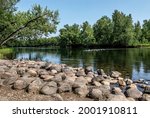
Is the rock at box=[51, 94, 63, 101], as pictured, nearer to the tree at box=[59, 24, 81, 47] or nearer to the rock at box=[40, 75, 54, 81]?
the rock at box=[40, 75, 54, 81]

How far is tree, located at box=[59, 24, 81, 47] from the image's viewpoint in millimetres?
151125

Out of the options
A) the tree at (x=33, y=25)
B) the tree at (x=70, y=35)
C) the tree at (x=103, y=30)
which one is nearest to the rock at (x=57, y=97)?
the tree at (x=33, y=25)

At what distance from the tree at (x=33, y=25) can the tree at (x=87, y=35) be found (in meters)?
93.8

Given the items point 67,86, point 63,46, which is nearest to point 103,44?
point 63,46

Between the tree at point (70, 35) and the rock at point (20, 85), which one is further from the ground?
the tree at point (70, 35)

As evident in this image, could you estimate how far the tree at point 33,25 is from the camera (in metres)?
45.8

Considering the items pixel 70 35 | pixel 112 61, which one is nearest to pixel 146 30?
pixel 70 35

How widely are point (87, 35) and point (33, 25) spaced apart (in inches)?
3821

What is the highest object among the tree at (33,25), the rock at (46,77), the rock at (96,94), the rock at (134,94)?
the tree at (33,25)

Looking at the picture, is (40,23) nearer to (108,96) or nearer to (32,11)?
(32,11)

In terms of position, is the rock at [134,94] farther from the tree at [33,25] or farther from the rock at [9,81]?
the tree at [33,25]

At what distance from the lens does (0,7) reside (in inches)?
1841

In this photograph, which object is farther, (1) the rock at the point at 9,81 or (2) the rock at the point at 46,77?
(2) the rock at the point at 46,77

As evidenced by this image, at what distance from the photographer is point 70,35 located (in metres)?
153
